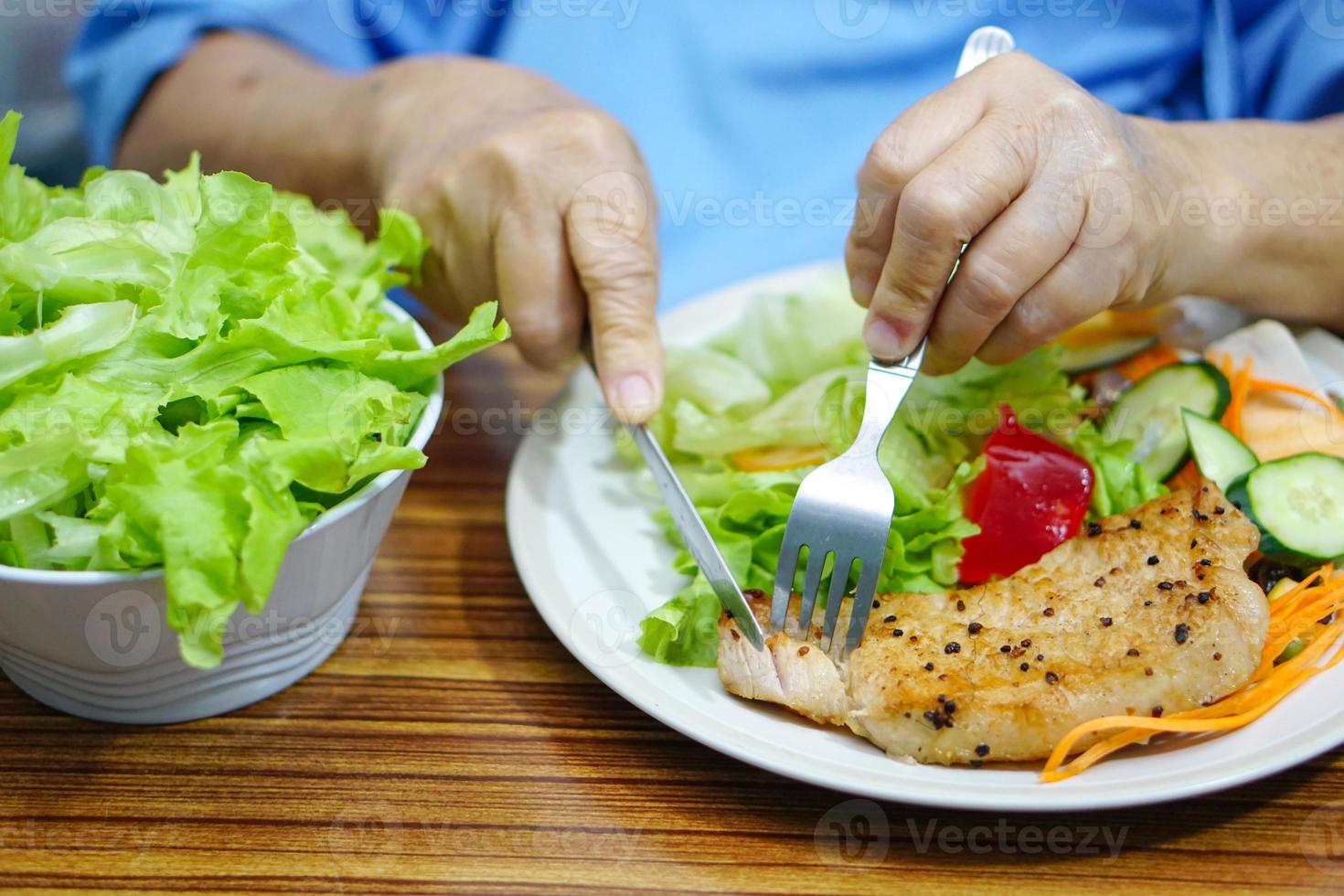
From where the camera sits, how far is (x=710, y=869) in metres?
1.44

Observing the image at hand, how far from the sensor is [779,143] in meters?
3.18

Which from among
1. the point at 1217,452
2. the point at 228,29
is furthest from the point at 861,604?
the point at 228,29

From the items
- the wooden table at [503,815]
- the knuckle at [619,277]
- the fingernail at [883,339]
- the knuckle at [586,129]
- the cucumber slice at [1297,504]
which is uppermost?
the knuckle at [586,129]

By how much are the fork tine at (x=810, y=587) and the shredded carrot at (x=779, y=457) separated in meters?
0.52

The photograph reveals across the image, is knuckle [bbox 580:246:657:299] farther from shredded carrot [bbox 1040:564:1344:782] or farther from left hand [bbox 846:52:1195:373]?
shredded carrot [bbox 1040:564:1344:782]

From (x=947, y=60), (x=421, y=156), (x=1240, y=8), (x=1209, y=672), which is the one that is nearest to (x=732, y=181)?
(x=947, y=60)

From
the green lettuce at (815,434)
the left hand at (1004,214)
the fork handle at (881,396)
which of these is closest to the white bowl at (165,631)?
the green lettuce at (815,434)

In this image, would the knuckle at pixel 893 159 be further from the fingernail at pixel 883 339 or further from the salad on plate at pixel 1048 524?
the salad on plate at pixel 1048 524

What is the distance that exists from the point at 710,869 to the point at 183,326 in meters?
1.13

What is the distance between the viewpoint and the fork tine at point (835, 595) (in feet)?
5.43

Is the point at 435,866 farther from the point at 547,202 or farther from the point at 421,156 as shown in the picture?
the point at 421,156

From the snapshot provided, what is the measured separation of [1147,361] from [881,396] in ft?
2.96

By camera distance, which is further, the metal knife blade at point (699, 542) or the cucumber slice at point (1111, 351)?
the cucumber slice at point (1111, 351)

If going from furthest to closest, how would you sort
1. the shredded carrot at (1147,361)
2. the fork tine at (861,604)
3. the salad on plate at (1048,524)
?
1. the shredded carrot at (1147,361)
2. the fork tine at (861,604)
3. the salad on plate at (1048,524)
